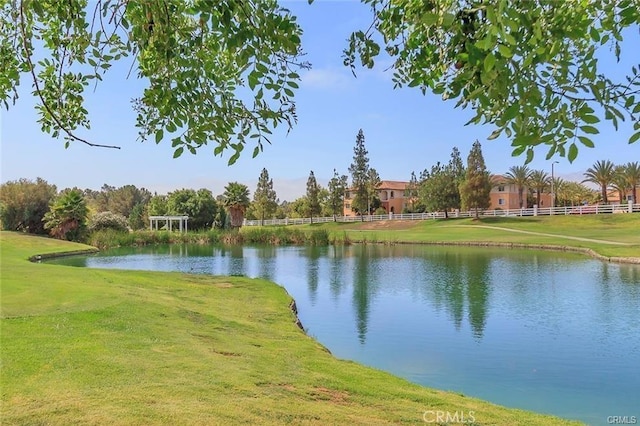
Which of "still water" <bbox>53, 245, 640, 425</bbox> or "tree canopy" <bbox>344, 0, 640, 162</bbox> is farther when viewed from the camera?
"still water" <bbox>53, 245, 640, 425</bbox>

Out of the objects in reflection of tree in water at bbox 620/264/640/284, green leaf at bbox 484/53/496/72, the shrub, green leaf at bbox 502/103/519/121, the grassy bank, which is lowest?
reflection of tree in water at bbox 620/264/640/284

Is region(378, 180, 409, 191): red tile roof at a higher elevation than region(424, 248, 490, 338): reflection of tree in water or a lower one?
higher

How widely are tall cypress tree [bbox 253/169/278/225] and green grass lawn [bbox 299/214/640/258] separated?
18029 millimetres

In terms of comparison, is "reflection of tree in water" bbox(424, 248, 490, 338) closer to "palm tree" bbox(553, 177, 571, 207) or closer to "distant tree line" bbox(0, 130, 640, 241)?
"distant tree line" bbox(0, 130, 640, 241)

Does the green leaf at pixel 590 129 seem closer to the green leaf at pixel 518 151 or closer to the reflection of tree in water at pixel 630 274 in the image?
the green leaf at pixel 518 151

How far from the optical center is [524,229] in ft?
167

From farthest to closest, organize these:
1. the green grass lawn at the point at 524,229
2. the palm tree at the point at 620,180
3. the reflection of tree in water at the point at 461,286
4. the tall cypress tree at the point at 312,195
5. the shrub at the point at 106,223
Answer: the tall cypress tree at the point at 312,195 → the palm tree at the point at 620,180 → the shrub at the point at 106,223 → the green grass lawn at the point at 524,229 → the reflection of tree in water at the point at 461,286

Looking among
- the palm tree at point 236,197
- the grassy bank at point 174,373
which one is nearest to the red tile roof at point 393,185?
the palm tree at point 236,197

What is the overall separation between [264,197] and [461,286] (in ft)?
196

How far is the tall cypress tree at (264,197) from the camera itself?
3017 inches

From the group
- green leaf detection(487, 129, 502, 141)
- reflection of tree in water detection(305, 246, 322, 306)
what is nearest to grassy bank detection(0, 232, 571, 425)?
green leaf detection(487, 129, 502, 141)

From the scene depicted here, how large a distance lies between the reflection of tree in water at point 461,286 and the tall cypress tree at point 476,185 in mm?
32091

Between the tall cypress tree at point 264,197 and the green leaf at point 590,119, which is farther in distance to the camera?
the tall cypress tree at point 264,197

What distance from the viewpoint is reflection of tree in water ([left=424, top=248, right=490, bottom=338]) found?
14062mm
